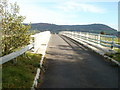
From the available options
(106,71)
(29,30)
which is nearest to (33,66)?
(29,30)

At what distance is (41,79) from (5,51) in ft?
10.5

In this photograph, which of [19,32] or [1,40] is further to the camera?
[19,32]

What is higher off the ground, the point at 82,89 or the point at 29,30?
the point at 29,30

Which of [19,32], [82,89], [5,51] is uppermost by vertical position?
[19,32]

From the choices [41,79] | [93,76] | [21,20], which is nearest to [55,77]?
[41,79]

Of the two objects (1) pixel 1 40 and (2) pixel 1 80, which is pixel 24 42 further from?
(2) pixel 1 80

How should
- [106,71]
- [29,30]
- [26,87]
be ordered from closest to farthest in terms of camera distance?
1. [26,87]
2. [106,71]
3. [29,30]

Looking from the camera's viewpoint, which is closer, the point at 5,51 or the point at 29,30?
the point at 5,51

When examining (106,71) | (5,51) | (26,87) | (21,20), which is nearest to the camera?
(26,87)

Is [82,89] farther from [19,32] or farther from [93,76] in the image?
[19,32]

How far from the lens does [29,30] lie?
433 inches

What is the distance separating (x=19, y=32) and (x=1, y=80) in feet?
14.3

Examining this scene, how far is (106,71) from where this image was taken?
8742mm

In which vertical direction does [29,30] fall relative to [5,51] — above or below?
above
